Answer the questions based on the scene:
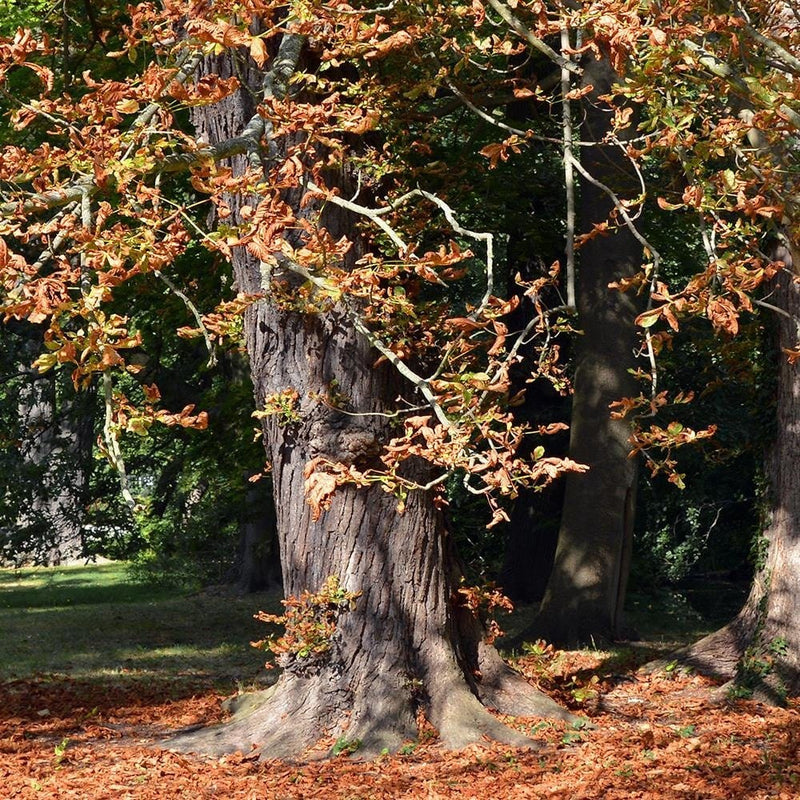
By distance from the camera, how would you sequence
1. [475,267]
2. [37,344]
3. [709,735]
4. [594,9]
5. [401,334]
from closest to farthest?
1. [594,9]
2. [401,334]
3. [709,735]
4. [37,344]
5. [475,267]

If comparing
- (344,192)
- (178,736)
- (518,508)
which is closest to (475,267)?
(518,508)

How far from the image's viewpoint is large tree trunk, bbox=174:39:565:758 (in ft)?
22.3

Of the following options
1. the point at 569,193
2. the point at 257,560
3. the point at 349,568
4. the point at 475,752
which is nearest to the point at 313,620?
the point at 349,568

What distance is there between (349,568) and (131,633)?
8.49 metres

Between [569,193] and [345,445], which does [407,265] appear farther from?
[345,445]

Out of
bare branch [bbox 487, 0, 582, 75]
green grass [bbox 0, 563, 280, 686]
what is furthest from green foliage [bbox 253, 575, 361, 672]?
bare branch [bbox 487, 0, 582, 75]

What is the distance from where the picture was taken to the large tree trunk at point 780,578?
8.31 meters

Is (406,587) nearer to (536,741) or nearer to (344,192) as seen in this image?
(536,741)

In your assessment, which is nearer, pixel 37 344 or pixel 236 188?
pixel 236 188

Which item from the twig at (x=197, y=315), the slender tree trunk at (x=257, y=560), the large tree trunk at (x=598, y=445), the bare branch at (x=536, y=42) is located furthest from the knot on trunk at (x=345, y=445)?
the slender tree trunk at (x=257, y=560)

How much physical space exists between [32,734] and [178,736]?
126cm

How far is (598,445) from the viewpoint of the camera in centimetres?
1134

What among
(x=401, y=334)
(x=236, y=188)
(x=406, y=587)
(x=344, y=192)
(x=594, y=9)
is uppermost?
(x=594, y=9)

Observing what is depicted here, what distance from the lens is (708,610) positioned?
15.6 m
